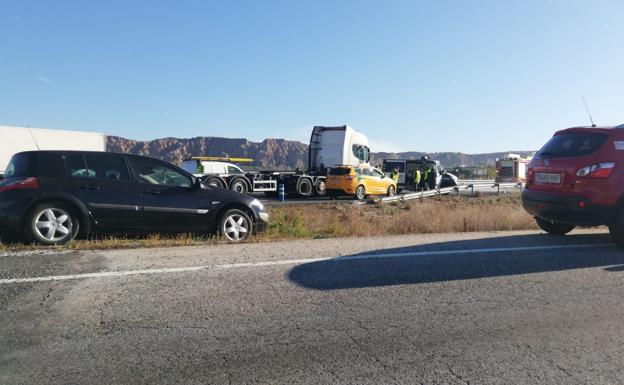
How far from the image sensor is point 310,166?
28.6 meters

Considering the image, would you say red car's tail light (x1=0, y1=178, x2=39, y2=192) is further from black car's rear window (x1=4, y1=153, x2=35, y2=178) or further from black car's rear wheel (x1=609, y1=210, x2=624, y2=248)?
black car's rear wheel (x1=609, y1=210, x2=624, y2=248)

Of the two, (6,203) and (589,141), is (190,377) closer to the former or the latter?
(6,203)

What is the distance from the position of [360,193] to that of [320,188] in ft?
9.76

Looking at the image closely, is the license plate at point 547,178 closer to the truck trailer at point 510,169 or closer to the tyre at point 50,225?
the tyre at point 50,225

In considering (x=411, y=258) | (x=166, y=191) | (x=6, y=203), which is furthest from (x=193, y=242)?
(x=411, y=258)

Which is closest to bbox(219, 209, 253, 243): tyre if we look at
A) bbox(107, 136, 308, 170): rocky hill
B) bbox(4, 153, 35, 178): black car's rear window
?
bbox(4, 153, 35, 178): black car's rear window

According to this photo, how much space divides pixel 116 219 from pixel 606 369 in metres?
6.62

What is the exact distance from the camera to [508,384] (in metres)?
2.94

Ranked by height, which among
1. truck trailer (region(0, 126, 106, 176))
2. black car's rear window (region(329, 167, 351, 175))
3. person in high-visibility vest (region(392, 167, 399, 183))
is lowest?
person in high-visibility vest (region(392, 167, 399, 183))

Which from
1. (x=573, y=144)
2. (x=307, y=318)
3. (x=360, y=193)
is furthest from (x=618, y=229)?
(x=360, y=193)

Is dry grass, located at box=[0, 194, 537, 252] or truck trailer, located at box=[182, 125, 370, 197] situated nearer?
dry grass, located at box=[0, 194, 537, 252]

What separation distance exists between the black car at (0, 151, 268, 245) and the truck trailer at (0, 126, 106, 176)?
13.8m

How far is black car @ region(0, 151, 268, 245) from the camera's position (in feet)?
22.4

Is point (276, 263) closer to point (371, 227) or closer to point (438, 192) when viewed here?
point (371, 227)
